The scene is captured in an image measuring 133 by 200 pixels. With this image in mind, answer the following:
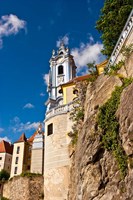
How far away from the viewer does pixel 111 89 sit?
16.4 m

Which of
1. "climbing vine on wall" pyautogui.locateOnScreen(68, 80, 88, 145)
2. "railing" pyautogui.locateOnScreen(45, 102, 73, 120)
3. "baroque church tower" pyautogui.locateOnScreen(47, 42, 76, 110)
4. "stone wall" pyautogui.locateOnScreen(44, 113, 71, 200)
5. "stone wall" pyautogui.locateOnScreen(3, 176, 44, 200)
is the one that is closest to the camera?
"climbing vine on wall" pyautogui.locateOnScreen(68, 80, 88, 145)

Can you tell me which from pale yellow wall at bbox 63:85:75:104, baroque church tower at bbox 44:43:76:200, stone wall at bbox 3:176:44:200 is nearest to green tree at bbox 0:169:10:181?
stone wall at bbox 3:176:44:200

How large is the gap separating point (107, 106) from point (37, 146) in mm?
28039

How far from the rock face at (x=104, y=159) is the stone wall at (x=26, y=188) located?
16.4 m

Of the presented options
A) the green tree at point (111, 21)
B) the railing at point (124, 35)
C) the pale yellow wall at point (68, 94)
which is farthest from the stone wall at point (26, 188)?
the railing at point (124, 35)

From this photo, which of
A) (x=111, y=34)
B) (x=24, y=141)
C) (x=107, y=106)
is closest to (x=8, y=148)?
(x=24, y=141)

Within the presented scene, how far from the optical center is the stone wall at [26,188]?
98.0 ft

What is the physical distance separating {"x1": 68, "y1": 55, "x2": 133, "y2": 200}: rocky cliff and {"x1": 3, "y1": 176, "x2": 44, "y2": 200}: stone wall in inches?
645

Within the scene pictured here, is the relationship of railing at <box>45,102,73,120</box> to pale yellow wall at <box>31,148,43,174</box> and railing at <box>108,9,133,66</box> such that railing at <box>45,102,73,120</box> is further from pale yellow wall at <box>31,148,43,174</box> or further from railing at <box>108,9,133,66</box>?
pale yellow wall at <box>31,148,43,174</box>

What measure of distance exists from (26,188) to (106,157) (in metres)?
20.4

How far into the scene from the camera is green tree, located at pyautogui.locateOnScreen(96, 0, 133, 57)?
2217 centimetres

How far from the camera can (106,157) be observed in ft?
44.0

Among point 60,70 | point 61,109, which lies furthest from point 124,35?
point 60,70

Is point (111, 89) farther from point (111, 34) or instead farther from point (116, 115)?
point (111, 34)
